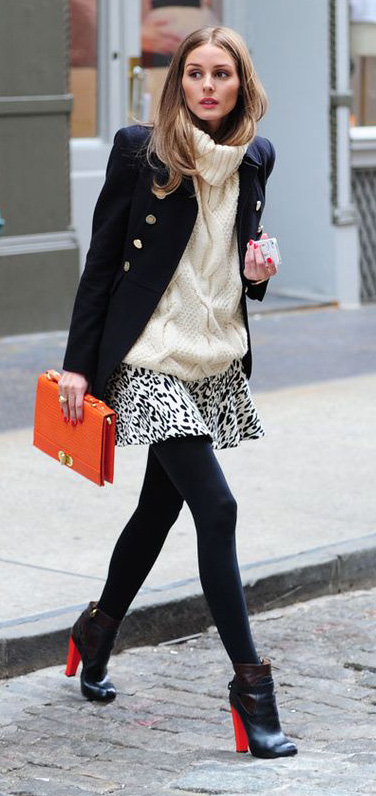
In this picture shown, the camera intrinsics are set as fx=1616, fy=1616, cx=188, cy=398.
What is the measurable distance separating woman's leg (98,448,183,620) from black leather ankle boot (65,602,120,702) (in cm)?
8

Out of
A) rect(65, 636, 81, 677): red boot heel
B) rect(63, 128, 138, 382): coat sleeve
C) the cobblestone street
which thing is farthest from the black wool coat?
the cobblestone street

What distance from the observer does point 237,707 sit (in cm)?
416

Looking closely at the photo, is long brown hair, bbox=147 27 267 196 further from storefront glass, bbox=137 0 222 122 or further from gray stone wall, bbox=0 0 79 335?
storefront glass, bbox=137 0 222 122

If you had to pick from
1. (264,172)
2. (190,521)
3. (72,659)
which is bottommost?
(190,521)

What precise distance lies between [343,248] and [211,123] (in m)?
7.89

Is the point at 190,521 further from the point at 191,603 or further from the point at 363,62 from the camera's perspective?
the point at 363,62

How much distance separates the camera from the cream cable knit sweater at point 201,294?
4219 mm

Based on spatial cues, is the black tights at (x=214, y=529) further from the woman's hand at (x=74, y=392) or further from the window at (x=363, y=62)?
the window at (x=363, y=62)

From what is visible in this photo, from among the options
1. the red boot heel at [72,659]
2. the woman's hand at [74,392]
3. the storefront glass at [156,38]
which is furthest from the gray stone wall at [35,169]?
the woman's hand at [74,392]

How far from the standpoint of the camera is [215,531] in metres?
4.18

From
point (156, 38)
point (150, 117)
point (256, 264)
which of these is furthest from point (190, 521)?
point (156, 38)

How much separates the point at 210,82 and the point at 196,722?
5.72 ft

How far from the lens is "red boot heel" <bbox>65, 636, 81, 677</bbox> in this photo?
15.4 feet

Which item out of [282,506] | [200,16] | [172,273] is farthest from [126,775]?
[200,16]
